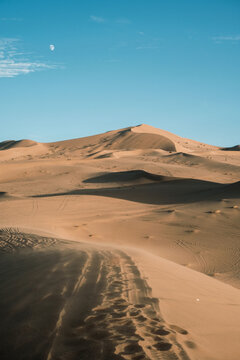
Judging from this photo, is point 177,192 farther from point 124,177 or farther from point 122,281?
point 122,281

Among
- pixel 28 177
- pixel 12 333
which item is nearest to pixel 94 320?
pixel 12 333

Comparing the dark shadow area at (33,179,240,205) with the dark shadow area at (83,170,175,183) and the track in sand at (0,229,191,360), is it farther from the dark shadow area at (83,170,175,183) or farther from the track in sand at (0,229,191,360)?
the track in sand at (0,229,191,360)

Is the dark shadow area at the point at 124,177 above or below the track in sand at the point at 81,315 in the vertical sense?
above

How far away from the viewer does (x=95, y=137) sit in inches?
2053

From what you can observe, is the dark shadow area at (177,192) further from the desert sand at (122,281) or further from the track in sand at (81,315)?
the track in sand at (81,315)

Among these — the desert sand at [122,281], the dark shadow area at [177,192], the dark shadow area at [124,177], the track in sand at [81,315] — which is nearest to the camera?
the track in sand at [81,315]

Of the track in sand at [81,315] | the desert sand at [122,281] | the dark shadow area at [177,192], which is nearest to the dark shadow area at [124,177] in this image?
the dark shadow area at [177,192]

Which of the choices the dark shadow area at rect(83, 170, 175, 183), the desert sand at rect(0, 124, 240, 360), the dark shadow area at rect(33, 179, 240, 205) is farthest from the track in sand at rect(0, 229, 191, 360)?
the dark shadow area at rect(83, 170, 175, 183)

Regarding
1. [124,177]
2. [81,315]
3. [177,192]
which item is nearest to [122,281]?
[81,315]

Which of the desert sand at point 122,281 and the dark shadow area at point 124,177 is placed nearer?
the desert sand at point 122,281

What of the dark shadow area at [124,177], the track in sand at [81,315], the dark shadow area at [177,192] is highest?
the dark shadow area at [124,177]

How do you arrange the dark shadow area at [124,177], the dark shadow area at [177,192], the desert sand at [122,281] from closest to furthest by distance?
the desert sand at [122,281] < the dark shadow area at [177,192] < the dark shadow area at [124,177]

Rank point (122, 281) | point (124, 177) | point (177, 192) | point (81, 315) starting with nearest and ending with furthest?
1. point (81, 315)
2. point (122, 281)
3. point (177, 192)
4. point (124, 177)

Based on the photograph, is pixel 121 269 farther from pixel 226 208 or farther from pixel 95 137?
pixel 95 137
